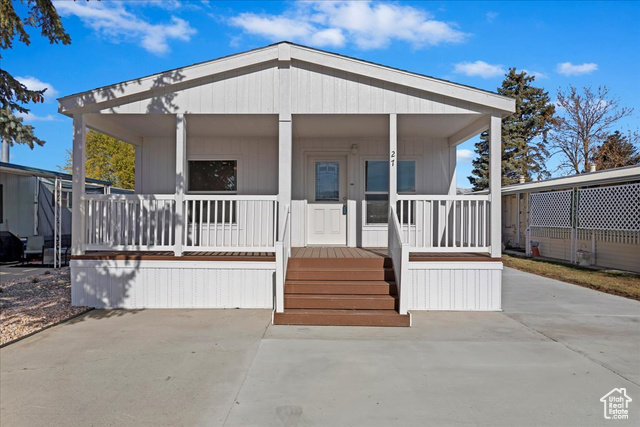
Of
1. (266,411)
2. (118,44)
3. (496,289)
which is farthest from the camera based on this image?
(118,44)

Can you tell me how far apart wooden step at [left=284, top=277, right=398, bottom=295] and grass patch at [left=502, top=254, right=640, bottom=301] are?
5046mm

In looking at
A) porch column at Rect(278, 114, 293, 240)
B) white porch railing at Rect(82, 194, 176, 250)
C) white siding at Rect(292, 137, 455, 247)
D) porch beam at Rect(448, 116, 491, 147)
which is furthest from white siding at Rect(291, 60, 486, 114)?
white porch railing at Rect(82, 194, 176, 250)

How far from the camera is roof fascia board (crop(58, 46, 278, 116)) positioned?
20.4 ft

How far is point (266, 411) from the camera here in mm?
2977

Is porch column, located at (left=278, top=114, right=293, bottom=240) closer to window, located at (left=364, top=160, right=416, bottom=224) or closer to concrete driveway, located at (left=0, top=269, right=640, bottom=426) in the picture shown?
concrete driveway, located at (left=0, top=269, right=640, bottom=426)

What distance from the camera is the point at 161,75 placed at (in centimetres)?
621

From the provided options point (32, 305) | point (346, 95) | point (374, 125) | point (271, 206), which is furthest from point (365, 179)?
point (32, 305)

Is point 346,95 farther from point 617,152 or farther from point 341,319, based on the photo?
point 617,152

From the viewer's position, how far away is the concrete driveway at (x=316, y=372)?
292 cm

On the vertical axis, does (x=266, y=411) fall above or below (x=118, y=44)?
below

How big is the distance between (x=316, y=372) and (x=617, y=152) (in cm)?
2598


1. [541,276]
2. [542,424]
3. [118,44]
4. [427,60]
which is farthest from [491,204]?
[118,44]

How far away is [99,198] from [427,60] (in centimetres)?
1098

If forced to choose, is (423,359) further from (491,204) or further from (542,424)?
(491,204)
